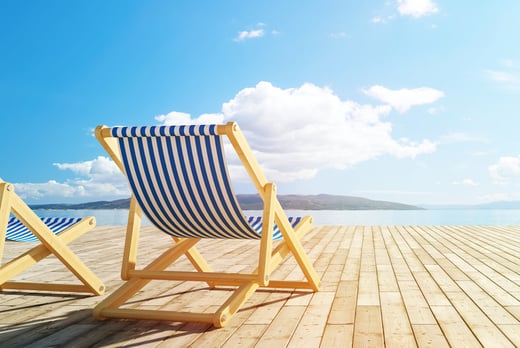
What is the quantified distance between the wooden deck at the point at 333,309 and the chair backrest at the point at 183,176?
1.68 ft

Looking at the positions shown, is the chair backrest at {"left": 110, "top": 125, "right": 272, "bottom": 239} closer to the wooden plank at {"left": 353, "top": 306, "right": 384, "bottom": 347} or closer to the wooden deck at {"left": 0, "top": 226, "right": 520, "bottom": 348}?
the wooden deck at {"left": 0, "top": 226, "right": 520, "bottom": 348}

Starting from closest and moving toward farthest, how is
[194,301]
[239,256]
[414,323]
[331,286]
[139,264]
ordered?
[414,323], [194,301], [331,286], [139,264], [239,256]

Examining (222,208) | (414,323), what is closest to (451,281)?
(414,323)

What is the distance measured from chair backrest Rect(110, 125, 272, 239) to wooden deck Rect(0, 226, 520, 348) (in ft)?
1.68

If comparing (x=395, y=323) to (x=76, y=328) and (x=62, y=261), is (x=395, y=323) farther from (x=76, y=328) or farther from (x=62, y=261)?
(x=62, y=261)

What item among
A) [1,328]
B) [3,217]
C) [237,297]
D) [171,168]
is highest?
[171,168]

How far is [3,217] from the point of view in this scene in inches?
98.9

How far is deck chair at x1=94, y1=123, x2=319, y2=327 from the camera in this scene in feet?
7.25

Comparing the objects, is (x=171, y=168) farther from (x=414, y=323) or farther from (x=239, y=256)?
(x=239, y=256)

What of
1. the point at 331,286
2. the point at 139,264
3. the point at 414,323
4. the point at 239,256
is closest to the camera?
the point at 414,323

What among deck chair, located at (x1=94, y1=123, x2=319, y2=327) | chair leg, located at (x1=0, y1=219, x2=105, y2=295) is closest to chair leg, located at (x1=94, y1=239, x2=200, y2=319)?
deck chair, located at (x1=94, y1=123, x2=319, y2=327)

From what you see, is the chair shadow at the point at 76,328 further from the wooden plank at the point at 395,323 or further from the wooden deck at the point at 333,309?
the wooden plank at the point at 395,323

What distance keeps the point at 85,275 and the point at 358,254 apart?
110 inches

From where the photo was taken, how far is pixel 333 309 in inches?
99.3
